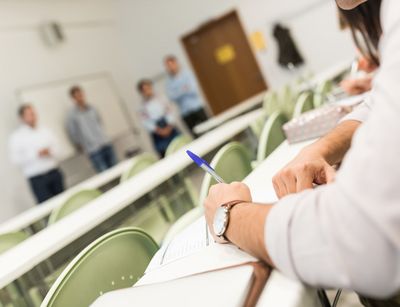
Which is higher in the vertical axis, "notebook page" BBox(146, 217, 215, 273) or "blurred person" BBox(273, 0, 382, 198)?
"blurred person" BBox(273, 0, 382, 198)

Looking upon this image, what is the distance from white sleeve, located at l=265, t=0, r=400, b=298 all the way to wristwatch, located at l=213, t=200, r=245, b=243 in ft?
0.66

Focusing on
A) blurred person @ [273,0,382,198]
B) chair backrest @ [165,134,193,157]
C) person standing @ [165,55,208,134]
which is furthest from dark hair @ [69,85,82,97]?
blurred person @ [273,0,382,198]

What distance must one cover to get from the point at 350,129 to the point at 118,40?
786 cm

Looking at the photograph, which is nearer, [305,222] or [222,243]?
[305,222]

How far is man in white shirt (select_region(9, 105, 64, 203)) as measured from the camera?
548 cm

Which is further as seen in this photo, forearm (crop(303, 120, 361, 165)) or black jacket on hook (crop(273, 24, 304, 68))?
black jacket on hook (crop(273, 24, 304, 68))

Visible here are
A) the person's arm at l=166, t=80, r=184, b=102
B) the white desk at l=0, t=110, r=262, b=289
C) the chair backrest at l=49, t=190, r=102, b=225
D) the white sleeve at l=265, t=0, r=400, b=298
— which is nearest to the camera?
the white sleeve at l=265, t=0, r=400, b=298

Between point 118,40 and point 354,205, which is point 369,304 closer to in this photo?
point 354,205

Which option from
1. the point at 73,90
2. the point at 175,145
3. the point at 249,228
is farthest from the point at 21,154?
the point at 249,228

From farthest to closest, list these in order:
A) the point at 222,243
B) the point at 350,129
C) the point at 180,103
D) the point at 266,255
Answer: the point at 180,103 < the point at 350,129 < the point at 222,243 < the point at 266,255

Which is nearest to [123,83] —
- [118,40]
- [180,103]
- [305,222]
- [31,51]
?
[118,40]

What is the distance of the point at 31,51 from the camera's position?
639 centimetres

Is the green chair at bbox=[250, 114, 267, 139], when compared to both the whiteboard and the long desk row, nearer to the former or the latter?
the long desk row

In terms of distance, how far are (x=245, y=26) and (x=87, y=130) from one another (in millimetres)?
3541
